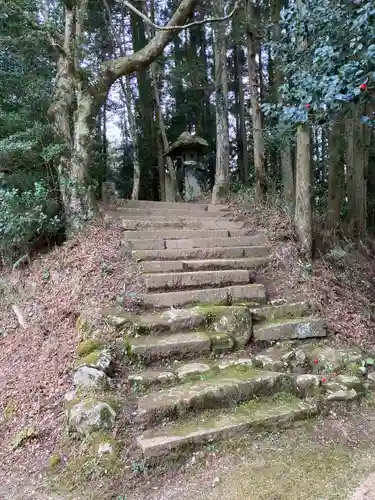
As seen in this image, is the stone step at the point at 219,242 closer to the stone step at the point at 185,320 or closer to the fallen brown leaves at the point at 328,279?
the fallen brown leaves at the point at 328,279

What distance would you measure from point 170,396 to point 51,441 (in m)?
1.04

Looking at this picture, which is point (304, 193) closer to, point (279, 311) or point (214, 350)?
point (279, 311)

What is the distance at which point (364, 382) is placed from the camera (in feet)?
12.2

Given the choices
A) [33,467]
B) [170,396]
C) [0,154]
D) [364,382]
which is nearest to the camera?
[33,467]

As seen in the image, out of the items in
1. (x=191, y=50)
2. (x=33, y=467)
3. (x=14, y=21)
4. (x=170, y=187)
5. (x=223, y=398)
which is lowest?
(x=33, y=467)

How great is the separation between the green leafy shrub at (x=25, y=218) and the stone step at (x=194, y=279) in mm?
2321

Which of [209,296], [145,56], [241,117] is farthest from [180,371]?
[241,117]

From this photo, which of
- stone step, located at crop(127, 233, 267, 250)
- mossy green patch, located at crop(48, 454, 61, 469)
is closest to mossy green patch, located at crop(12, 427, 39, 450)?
mossy green patch, located at crop(48, 454, 61, 469)

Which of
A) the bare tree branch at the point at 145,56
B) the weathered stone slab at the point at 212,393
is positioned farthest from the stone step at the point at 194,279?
the bare tree branch at the point at 145,56

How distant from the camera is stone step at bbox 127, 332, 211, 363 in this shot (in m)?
3.79

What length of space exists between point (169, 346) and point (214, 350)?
0.50 m

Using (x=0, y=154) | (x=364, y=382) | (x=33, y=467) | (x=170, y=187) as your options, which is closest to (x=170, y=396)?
(x=33, y=467)

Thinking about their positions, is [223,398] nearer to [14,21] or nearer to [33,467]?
[33,467]

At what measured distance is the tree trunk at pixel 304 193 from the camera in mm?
5598
